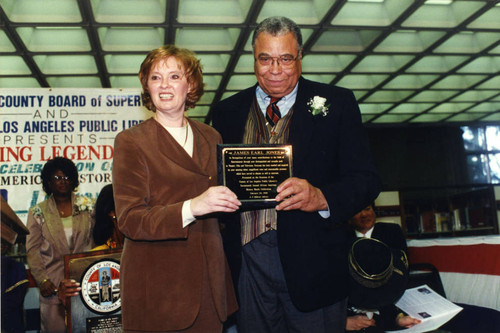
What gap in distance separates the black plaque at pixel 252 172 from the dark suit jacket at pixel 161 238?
8cm

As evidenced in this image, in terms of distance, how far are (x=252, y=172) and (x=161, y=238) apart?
369mm

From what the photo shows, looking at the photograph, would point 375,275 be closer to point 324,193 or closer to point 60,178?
point 324,193

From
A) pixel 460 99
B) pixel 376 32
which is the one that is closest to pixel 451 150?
pixel 460 99

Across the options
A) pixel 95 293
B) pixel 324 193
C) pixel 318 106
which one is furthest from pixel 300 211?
pixel 95 293

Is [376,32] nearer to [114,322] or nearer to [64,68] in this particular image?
[64,68]

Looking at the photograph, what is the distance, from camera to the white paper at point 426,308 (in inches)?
117

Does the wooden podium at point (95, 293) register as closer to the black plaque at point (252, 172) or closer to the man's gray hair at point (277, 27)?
the black plaque at point (252, 172)

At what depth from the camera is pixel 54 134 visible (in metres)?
4.31

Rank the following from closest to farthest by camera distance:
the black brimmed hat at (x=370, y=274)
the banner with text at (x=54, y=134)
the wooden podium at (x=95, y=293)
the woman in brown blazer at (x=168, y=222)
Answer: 1. the woman in brown blazer at (x=168, y=222)
2. the black brimmed hat at (x=370, y=274)
3. the wooden podium at (x=95, y=293)
4. the banner with text at (x=54, y=134)

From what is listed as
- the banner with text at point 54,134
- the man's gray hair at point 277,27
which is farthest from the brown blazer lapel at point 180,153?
the banner with text at point 54,134

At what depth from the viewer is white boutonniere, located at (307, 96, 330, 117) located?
1770 mm

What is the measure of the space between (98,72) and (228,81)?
236cm

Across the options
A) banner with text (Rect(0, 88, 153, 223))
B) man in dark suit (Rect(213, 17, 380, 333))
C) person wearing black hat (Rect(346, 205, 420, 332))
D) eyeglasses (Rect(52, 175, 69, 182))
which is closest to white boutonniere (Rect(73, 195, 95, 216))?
eyeglasses (Rect(52, 175, 69, 182))

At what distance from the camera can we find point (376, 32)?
7320 millimetres
